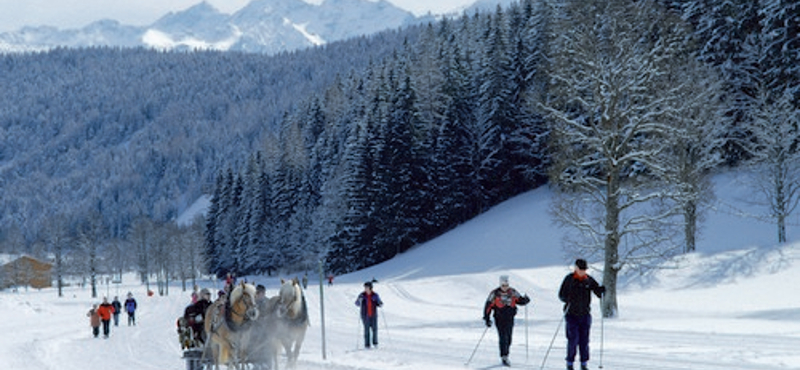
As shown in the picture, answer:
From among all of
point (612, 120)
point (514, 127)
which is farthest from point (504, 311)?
point (514, 127)

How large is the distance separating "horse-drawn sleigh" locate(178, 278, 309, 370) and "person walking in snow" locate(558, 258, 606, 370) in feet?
18.9

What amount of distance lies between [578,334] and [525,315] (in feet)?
27.3

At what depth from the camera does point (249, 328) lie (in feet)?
50.0

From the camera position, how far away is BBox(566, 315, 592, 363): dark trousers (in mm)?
13781

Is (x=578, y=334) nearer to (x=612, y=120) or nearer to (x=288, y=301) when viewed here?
(x=288, y=301)

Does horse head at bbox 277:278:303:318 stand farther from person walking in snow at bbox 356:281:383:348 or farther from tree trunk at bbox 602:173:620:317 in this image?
tree trunk at bbox 602:173:620:317

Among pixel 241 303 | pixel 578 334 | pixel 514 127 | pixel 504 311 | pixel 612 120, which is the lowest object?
pixel 578 334

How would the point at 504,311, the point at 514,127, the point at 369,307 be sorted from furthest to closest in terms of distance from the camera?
the point at 514,127 < the point at 369,307 < the point at 504,311

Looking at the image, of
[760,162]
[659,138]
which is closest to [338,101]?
[760,162]

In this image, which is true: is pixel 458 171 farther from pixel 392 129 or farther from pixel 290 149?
pixel 290 149

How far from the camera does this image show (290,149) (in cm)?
8306

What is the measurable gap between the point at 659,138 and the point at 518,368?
19114mm

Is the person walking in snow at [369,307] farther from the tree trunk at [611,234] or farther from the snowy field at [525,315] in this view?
the tree trunk at [611,234]

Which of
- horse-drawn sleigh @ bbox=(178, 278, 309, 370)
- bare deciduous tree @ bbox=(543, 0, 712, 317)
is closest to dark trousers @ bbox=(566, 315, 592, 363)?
horse-drawn sleigh @ bbox=(178, 278, 309, 370)
